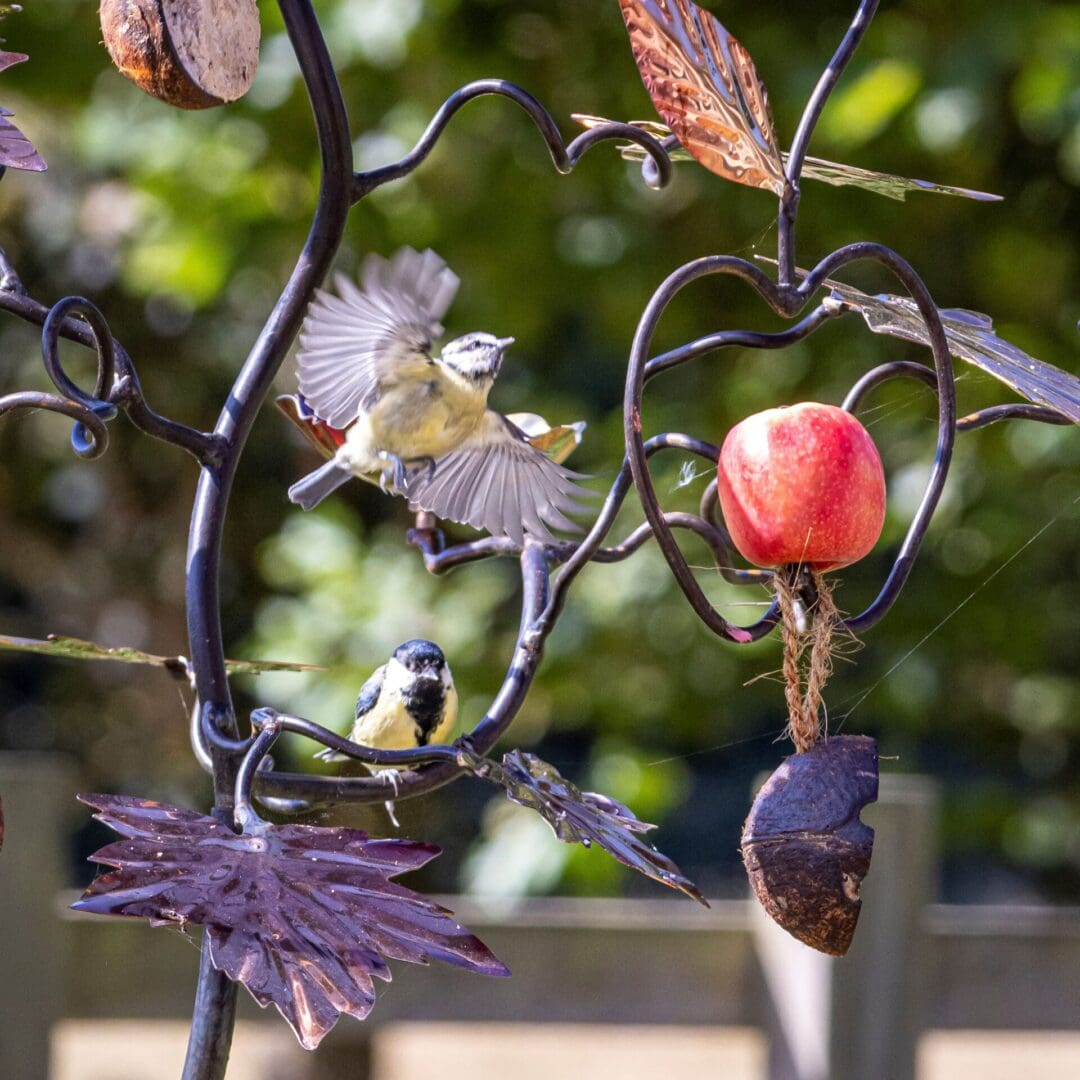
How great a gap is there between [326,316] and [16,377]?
2.36 m

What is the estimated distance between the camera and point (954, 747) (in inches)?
88.2

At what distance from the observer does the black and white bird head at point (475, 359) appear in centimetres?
61

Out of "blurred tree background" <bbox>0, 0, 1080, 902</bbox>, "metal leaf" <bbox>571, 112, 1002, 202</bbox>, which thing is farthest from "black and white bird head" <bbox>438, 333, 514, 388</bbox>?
"blurred tree background" <bbox>0, 0, 1080, 902</bbox>

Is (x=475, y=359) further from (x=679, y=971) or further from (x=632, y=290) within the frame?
(x=632, y=290)

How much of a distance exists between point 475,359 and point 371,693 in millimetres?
175

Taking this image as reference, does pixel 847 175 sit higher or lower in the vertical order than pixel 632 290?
lower

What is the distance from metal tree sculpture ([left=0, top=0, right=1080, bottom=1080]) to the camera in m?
0.38

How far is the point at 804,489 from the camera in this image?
489mm

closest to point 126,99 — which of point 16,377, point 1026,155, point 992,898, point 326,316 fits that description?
point 16,377

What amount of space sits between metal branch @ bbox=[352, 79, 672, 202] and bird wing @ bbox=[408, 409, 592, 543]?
0.13m

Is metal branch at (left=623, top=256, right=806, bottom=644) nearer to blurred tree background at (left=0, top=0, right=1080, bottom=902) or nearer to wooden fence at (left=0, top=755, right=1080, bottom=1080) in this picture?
wooden fence at (left=0, top=755, right=1080, bottom=1080)

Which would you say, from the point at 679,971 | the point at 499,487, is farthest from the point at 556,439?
the point at 679,971

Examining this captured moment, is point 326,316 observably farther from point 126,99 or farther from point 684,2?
point 126,99

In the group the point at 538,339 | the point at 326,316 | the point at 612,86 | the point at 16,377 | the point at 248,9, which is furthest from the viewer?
the point at 16,377
